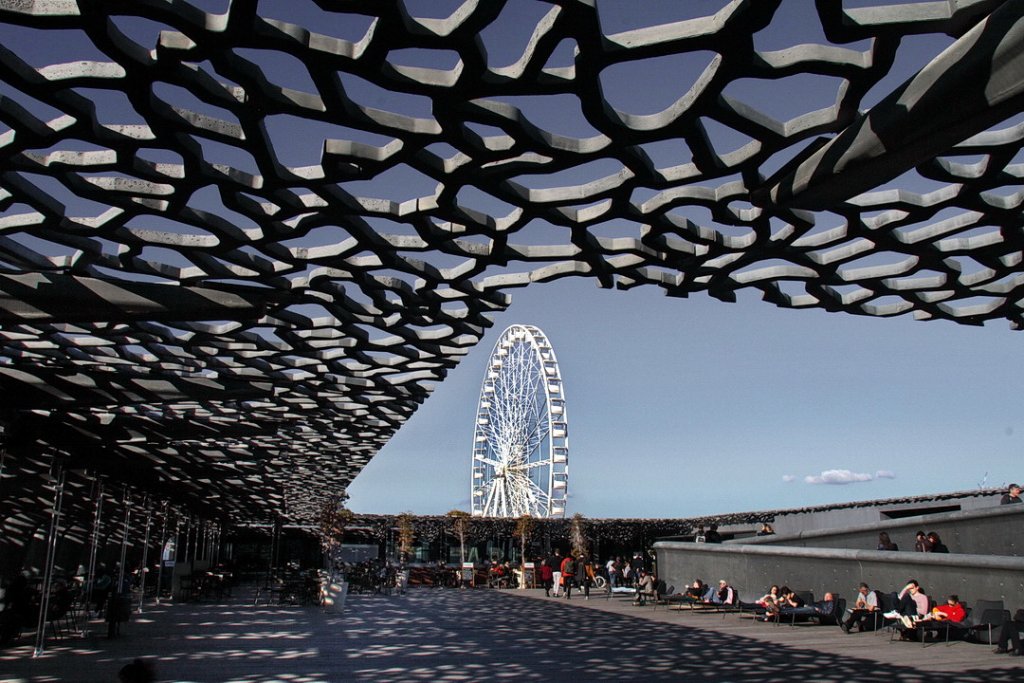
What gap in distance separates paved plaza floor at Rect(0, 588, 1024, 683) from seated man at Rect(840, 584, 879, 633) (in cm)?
49

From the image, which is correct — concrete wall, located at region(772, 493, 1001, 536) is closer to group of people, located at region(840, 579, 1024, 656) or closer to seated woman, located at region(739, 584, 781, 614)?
seated woman, located at region(739, 584, 781, 614)

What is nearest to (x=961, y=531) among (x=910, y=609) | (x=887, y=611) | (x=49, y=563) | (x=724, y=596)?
(x=887, y=611)

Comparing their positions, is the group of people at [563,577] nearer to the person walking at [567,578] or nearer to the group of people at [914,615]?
the person walking at [567,578]

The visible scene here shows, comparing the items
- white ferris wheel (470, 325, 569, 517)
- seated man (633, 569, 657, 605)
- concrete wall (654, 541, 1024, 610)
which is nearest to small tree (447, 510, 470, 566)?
white ferris wheel (470, 325, 569, 517)

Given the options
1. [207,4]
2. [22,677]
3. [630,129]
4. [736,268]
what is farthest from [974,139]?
[22,677]

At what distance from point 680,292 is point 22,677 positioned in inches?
409

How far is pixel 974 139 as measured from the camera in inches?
334

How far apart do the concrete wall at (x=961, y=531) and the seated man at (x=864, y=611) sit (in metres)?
2.11

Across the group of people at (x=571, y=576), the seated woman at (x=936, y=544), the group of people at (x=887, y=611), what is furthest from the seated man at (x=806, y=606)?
the group of people at (x=571, y=576)

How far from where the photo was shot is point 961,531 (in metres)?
15.9

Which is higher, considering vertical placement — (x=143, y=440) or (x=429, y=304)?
(x=429, y=304)

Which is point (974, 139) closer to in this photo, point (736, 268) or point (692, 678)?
point (736, 268)

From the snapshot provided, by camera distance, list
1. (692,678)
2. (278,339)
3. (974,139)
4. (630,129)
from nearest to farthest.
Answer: (630,129), (974,139), (692,678), (278,339)

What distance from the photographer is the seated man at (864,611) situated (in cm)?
1492
